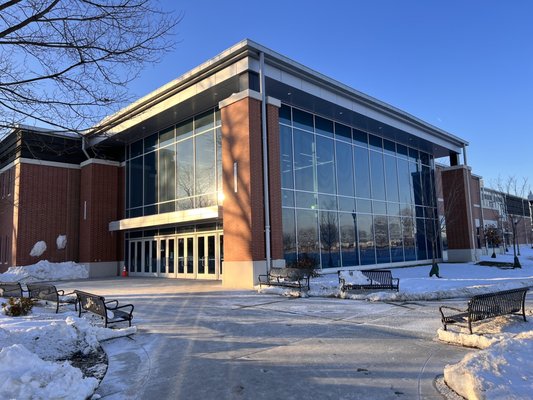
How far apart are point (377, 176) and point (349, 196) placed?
153 inches

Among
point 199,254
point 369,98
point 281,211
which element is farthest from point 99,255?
point 369,98

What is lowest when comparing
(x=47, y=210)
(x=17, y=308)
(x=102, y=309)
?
(x=17, y=308)

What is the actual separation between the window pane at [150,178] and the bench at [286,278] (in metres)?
12.0

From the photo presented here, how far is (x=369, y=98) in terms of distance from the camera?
23203 mm

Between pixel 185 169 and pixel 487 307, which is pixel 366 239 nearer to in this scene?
pixel 185 169

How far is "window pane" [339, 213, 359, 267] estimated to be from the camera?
2267 centimetres

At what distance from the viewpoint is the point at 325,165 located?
23.0 m

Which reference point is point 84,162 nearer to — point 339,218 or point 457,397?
point 339,218

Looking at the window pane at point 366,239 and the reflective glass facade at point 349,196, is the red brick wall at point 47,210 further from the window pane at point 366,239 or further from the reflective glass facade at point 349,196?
the window pane at point 366,239

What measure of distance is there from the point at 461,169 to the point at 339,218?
14.8 meters

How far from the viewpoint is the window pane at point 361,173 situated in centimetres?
2500

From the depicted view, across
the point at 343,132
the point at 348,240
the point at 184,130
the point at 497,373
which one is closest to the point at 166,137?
the point at 184,130


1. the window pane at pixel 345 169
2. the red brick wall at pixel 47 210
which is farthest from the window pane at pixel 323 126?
the red brick wall at pixel 47 210

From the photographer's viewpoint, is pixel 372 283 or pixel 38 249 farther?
pixel 38 249
